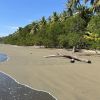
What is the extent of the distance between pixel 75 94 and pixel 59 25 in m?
49.5

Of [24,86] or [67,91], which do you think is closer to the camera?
[67,91]

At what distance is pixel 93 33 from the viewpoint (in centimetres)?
3672

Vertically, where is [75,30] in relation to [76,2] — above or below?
below

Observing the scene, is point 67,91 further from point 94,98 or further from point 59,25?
point 59,25

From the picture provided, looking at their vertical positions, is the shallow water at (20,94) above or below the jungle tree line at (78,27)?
below

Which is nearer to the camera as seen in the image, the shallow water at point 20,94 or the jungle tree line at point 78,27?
the shallow water at point 20,94

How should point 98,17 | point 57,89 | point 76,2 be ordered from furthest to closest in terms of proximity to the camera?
point 76,2, point 98,17, point 57,89

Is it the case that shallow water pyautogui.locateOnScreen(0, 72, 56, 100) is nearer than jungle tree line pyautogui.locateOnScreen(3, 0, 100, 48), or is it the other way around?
shallow water pyautogui.locateOnScreen(0, 72, 56, 100)

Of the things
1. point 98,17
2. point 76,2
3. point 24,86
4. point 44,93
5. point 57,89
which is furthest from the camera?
point 76,2

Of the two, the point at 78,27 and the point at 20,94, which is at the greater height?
the point at 78,27

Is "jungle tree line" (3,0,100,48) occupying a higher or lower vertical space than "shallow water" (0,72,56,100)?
higher

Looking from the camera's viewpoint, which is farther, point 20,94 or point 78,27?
point 78,27

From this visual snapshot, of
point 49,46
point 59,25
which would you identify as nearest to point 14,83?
point 59,25

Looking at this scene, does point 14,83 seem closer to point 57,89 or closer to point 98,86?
point 57,89
